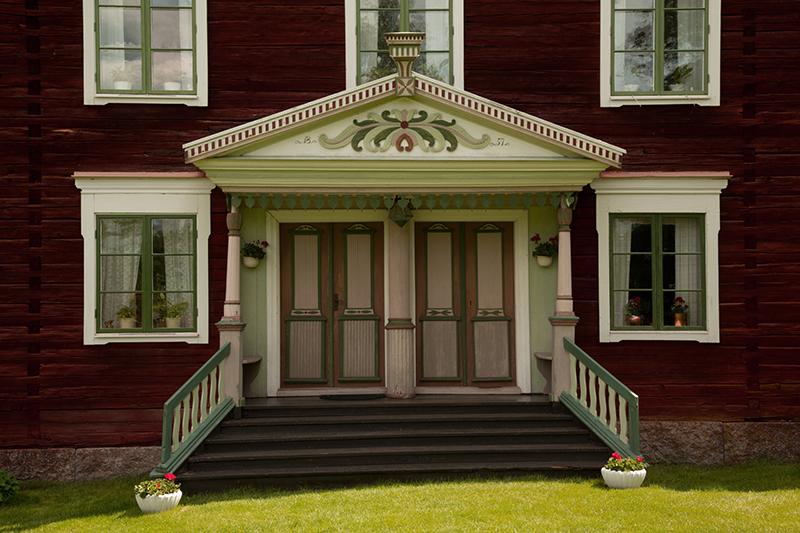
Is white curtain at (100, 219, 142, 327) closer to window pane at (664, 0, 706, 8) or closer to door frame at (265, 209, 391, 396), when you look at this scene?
door frame at (265, 209, 391, 396)

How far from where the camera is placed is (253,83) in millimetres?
9977

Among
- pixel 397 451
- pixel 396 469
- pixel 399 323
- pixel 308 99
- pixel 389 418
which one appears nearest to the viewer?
→ pixel 396 469

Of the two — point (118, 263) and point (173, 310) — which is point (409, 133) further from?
point (118, 263)

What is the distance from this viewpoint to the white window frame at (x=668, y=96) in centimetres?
1003

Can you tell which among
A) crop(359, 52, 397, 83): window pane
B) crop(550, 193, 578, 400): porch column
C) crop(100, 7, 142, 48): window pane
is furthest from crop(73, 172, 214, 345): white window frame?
crop(550, 193, 578, 400): porch column

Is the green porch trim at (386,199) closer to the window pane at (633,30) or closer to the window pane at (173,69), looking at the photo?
the window pane at (173,69)

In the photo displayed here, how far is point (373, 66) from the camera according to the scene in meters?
10.1

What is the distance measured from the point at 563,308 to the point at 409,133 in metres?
2.72

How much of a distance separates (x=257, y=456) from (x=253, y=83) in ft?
14.9

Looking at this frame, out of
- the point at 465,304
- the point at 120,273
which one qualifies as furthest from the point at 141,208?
the point at 465,304

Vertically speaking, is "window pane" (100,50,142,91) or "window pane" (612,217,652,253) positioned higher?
"window pane" (100,50,142,91)

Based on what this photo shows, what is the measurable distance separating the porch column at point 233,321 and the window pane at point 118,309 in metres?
1.22

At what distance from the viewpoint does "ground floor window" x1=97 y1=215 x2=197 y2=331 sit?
9.80 metres

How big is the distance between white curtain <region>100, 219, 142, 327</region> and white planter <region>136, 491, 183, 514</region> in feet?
9.38
